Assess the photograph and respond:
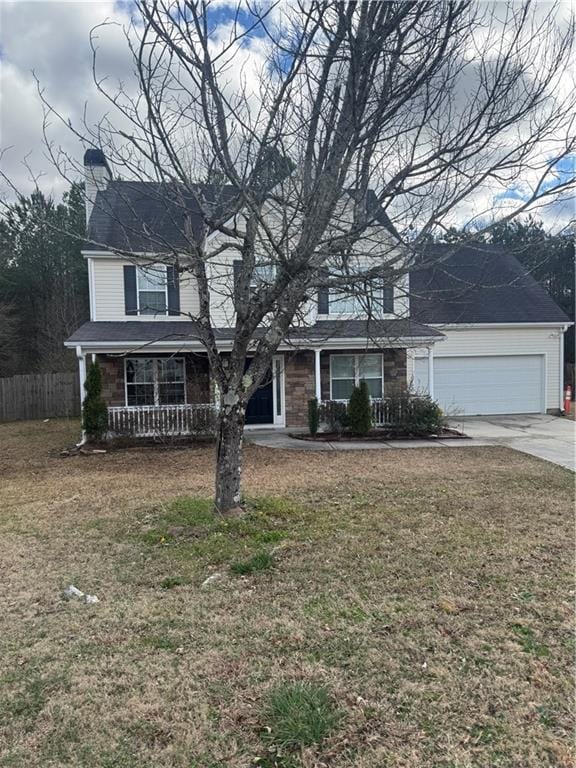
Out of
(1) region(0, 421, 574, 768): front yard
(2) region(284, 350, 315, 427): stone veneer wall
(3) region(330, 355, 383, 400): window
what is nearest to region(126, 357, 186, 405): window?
(2) region(284, 350, 315, 427): stone veneer wall

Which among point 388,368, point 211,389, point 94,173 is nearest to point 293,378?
point 211,389

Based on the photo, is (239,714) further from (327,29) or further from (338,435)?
(338,435)

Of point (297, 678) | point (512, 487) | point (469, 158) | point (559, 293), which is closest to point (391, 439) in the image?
point (512, 487)

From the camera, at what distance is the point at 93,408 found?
11711 millimetres

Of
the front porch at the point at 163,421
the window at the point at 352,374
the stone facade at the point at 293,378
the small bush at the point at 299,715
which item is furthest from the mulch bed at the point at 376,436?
the small bush at the point at 299,715

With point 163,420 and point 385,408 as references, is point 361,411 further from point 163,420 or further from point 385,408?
point 163,420

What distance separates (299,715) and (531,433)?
12120 millimetres

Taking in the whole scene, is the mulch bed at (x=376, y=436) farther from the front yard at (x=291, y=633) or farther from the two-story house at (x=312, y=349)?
the front yard at (x=291, y=633)

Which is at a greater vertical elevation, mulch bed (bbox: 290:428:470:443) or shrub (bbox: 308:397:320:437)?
shrub (bbox: 308:397:320:437)

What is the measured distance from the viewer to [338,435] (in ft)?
41.7

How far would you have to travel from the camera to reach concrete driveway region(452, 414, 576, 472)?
997 cm

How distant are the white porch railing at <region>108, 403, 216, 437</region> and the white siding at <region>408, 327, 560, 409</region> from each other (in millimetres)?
8378

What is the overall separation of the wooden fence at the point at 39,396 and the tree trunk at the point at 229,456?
15.2 metres

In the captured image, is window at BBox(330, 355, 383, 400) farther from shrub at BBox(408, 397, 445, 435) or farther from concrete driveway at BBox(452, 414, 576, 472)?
concrete driveway at BBox(452, 414, 576, 472)
